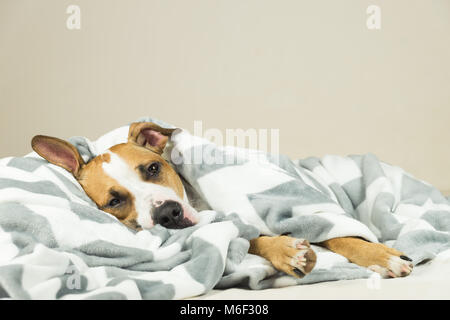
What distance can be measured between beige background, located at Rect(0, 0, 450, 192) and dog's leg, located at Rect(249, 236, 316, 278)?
5.89 feet

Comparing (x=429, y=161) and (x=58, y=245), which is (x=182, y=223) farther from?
(x=429, y=161)

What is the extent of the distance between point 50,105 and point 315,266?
2.40m

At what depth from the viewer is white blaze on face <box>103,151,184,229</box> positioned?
176cm

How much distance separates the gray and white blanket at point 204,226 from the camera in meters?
1.29

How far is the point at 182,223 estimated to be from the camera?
1.74m

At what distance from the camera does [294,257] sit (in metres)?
1.41

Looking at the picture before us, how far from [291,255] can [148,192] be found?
0.60 m

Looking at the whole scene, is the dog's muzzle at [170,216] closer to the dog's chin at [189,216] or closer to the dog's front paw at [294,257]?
the dog's chin at [189,216]

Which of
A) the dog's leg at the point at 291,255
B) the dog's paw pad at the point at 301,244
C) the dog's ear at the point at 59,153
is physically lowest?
the dog's leg at the point at 291,255

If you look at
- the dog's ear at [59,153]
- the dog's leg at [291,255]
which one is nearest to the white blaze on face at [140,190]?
the dog's ear at [59,153]

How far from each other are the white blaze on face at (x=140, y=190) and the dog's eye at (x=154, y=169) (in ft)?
0.15

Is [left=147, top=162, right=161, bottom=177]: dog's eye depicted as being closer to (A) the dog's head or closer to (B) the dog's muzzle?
(A) the dog's head

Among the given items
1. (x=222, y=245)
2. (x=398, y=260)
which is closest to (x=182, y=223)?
(x=222, y=245)
